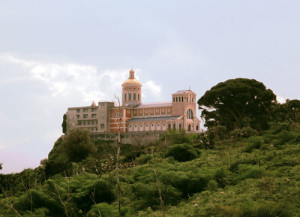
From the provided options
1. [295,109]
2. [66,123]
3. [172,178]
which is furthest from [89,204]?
[66,123]

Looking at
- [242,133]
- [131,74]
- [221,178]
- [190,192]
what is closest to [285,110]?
[242,133]

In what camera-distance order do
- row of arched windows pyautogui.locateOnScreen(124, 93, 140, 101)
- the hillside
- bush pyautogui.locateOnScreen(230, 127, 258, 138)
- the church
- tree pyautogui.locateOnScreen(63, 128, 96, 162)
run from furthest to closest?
row of arched windows pyautogui.locateOnScreen(124, 93, 140, 101) → the church → tree pyautogui.locateOnScreen(63, 128, 96, 162) → bush pyautogui.locateOnScreen(230, 127, 258, 138) → the hillside

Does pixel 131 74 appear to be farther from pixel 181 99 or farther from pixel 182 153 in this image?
pixel 182 153

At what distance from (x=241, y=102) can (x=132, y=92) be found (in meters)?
42.5

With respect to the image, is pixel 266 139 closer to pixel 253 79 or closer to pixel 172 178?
pixel 172 178

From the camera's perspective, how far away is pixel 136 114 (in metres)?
84.3

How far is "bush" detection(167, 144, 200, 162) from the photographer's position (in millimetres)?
20375

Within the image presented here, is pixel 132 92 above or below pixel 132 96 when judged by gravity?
above

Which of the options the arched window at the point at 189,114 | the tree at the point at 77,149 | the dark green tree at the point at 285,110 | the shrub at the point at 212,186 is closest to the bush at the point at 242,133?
the shrub at the point at 212,186

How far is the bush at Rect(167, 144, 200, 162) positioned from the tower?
216 feet

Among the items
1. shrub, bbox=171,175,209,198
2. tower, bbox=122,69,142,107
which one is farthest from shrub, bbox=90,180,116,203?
tower, bbox=122,69,142,107

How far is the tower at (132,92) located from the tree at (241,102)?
3948cm

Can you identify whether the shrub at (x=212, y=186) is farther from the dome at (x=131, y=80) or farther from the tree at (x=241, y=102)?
the dome at (x=131, y=80)

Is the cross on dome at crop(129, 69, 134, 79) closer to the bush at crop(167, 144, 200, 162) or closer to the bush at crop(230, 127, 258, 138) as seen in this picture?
the bush at crop(230, 127, 258, 138)
